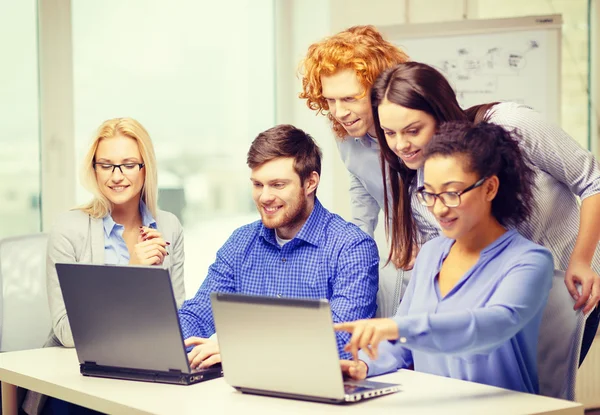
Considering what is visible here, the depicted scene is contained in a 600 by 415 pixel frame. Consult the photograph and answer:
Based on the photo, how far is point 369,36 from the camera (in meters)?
2.44

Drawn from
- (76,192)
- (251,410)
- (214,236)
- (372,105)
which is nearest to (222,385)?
(251,410)

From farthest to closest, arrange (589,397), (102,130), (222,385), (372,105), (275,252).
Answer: (589,397) < (102,130) < (275,252) < (372,105) < (222,385)

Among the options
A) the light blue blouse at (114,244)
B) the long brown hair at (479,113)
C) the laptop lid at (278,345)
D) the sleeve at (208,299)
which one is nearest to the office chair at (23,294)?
the light blue blouse at (114,244)

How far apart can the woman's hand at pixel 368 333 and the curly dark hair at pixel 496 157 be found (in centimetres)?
42

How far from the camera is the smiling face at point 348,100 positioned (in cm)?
234

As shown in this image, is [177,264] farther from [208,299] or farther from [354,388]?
[354,388]

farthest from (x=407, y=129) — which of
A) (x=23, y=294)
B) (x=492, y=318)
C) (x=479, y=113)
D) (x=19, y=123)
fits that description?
(x=19, y=123)

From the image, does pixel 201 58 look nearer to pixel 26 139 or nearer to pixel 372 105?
pixel 26 139

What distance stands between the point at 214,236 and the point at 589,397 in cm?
197

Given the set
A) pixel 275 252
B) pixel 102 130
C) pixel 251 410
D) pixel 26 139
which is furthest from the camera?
pixel 26 139

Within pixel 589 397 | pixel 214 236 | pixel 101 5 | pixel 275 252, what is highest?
pixel 101 5

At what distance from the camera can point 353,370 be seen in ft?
5.82

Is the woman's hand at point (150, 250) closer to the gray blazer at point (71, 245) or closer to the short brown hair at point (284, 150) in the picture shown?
the gray blazer at point (71, 245)

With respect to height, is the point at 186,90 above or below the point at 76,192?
above
